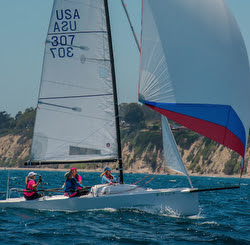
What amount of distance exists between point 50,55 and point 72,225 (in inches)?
268

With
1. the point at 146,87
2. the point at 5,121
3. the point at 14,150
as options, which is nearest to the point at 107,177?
the point at 146,87

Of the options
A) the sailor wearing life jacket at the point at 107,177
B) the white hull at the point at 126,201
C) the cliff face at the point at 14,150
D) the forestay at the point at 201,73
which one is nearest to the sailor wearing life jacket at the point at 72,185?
the white hull at the point at 126,201

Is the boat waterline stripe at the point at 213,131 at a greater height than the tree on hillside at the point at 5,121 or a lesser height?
lesser

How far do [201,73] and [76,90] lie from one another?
5.12 meters

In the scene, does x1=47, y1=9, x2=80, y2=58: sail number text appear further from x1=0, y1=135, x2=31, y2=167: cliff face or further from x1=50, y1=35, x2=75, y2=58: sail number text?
x1=0, y1=135, x2=31, y2=167: cliff face

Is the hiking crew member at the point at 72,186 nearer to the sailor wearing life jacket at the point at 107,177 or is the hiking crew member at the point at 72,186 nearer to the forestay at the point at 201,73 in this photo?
the sailor wearing life jacket at the point at 107,177

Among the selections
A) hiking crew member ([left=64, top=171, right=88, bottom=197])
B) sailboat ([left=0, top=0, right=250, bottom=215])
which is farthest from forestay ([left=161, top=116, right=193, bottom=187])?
hiking crew member ([left=64, top=171, right=88, bottom=197])

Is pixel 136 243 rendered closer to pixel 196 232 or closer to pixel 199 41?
pixel 196 232

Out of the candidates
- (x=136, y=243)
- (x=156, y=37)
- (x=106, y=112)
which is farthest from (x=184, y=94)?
(x=136, y=243)

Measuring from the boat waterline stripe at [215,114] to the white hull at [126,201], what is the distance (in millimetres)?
2618

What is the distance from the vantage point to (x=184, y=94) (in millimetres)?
14945

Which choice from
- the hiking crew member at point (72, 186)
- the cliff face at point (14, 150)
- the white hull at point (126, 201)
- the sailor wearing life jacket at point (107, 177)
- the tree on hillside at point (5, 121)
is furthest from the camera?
the tree on hillside at point (5, 121)

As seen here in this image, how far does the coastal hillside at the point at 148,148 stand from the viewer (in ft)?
252

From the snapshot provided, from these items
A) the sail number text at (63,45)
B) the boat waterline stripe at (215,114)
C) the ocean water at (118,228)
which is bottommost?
the ocean water at (118,228)
